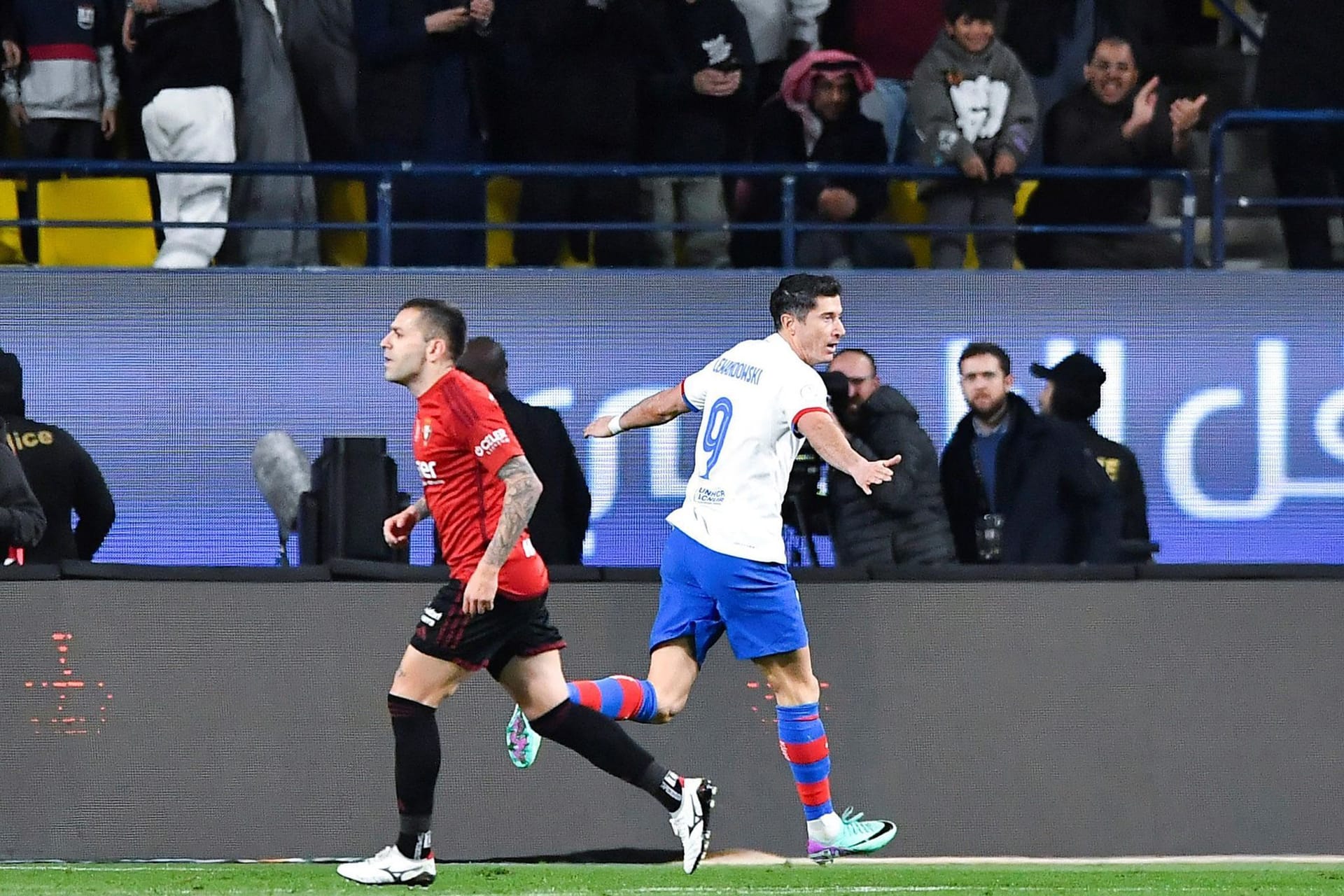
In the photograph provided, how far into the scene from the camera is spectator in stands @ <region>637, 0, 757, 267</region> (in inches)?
443

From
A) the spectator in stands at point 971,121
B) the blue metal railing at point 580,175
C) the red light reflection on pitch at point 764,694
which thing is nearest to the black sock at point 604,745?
the red light reflection on pitch at point 764,694

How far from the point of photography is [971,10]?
1127 centimetres

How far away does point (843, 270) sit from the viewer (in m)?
10.6

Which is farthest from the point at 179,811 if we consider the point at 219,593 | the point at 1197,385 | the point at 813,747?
the point at 1197,385

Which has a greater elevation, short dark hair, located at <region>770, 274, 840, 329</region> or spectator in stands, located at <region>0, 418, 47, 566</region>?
short dark hair, located at <region>770, 274, 840, 329</region>

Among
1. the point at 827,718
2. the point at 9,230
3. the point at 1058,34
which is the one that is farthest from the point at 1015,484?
the point at 9,230

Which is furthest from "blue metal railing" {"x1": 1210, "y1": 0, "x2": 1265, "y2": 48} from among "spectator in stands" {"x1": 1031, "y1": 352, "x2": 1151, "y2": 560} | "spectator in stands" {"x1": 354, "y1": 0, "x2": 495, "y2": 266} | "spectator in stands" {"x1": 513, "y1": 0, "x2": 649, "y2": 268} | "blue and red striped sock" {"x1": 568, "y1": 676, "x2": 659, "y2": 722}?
"blue and red striped sock" {"x1": 568, "y1": 676, "x2": 659, "y2": 722}

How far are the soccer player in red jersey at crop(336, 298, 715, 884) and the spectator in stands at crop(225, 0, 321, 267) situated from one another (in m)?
3.82

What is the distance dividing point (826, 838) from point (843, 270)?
3520 millimetres

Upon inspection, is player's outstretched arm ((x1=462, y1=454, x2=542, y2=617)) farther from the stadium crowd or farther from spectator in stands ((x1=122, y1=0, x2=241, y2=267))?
spectator in stands ((x1=122, y1=0, x2=241, y2=267))

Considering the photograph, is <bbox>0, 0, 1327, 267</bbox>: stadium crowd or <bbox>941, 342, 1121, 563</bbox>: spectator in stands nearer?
<bbox>941, 342, 1121, 563</bbox>: spectator in stands

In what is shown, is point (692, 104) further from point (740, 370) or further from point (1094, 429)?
point (740, 370)

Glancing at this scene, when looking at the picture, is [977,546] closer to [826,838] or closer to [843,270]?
[843,270]

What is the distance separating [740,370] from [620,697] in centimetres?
125
